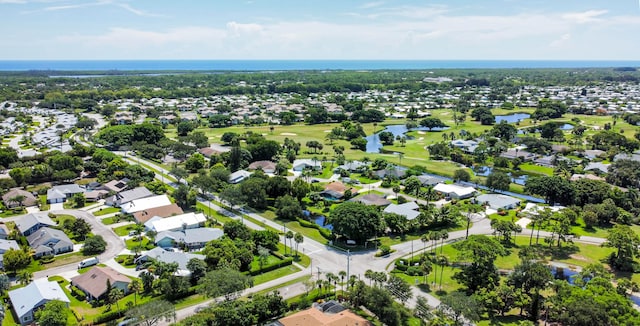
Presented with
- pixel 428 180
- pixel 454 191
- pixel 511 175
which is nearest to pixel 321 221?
pixel 454 191

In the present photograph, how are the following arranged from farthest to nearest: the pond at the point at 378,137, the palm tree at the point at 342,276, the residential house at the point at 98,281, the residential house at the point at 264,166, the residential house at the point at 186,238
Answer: the pond at the point at 378,137, the residential house at the point at 264,166, the residential house at the point at 186,238, the palm tree at the point at 342,276, the residential house at the point at 98,281

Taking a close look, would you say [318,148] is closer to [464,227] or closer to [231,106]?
[464,227]

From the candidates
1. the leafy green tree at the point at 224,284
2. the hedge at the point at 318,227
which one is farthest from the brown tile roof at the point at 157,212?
the leafy green tree at the point at 224,284

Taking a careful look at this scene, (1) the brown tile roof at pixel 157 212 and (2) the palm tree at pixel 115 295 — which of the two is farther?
(1) the brown tile roof at pixel 157 212

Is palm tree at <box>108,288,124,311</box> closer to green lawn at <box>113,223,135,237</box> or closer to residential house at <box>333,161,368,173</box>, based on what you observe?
green lawn at <box>113,223,135,237</box>

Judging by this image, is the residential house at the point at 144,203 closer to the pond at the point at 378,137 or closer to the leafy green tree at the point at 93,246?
the leafy green tree at the point at 93,246

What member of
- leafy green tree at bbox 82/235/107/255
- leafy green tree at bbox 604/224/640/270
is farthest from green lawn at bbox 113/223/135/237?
leafy green tree at bbox 604/224/640/270

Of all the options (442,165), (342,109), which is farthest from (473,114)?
(442,165)
